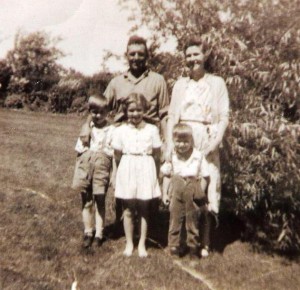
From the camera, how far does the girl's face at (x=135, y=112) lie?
425 centimetres

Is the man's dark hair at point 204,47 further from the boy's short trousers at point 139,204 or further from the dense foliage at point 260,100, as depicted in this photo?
the boy's short trousers at point 139,204

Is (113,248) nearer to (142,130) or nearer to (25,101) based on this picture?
(142,130)

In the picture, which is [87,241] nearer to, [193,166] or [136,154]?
[136,154]

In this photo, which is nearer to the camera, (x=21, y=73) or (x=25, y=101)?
(x=25, y=101)

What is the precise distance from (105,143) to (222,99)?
1121 mm

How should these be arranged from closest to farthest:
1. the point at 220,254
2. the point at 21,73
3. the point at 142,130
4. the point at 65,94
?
1. the point at 142,130
2. the point at 220,254
3. the point at 65,94
4. the point at 21,73

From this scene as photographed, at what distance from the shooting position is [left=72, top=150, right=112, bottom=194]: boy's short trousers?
4.46m

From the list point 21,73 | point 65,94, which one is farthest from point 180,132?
point 21,73

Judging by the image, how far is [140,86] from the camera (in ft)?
14.8

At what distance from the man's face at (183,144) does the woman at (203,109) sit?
14 centimetres

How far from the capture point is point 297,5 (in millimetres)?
4324

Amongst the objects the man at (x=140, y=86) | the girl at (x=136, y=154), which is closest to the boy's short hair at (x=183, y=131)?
the girl at (x=136, y=154)

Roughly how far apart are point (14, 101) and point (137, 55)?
23776 mm

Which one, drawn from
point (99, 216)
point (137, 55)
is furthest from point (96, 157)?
point (137, 55)
